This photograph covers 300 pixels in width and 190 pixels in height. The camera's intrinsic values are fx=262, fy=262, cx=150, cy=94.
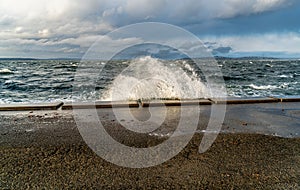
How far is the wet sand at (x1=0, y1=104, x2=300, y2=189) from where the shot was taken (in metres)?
2.79

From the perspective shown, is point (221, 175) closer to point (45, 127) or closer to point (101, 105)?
point (45, 127)

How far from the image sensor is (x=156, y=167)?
318 cm

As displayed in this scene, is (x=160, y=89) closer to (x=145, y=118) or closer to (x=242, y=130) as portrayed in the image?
(x=145, y=118)

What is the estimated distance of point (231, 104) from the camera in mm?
7473

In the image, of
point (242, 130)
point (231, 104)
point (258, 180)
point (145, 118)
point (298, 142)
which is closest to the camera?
point (258, 180)

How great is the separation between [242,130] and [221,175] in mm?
2153

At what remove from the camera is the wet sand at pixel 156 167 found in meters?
2.79

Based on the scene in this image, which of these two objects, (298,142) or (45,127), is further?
(45,127)

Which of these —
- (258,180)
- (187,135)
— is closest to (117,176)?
(258,180)

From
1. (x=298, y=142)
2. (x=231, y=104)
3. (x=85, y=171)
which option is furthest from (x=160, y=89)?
(x=85, y=171)

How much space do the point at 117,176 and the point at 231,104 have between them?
17.4 ft

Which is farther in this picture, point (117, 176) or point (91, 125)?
point (91, 125)

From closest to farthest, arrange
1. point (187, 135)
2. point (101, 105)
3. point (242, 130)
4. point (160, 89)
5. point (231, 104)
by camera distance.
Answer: point (187, 135) < point (242, 130) < point (101, 105) < point (231, 104) < point (160, 89)

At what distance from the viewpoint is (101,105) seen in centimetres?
681
